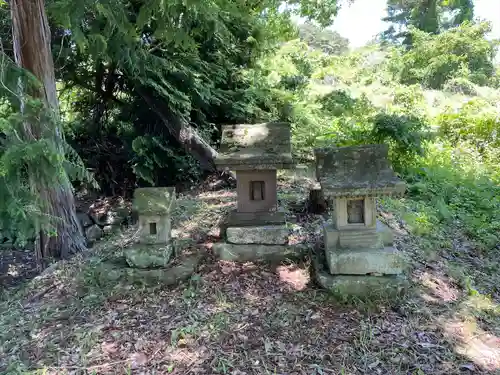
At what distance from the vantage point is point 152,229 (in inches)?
152

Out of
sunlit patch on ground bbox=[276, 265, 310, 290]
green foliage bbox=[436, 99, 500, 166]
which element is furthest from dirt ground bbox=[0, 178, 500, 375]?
green foliage bbox=[436, 99, 500, 166]

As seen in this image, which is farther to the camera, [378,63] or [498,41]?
[378,63]

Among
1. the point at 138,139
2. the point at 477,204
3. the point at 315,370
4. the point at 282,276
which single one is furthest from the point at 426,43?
the point at 315,370

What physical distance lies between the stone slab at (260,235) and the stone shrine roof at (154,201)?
71 cm

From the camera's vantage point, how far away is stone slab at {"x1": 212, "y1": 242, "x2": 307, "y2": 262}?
3.97 m

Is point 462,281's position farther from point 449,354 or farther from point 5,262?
point 5,262

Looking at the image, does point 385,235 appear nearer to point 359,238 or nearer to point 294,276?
point 359,238

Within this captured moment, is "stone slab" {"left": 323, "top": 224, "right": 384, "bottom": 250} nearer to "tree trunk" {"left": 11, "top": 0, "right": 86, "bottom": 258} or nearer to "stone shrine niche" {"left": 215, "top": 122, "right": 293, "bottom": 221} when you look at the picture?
"stone shrine niche" {"left": 215, "top": 122, "right": 293, "bottom": 221}

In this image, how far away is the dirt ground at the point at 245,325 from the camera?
2.77m

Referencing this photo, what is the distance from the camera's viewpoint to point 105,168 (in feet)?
25.6

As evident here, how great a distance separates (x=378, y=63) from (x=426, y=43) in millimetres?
3572

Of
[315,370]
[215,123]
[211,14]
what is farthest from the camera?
[215,123]

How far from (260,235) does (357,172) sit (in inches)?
48.8

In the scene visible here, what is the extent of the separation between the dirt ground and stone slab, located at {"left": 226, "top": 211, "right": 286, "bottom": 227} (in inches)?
17.5
